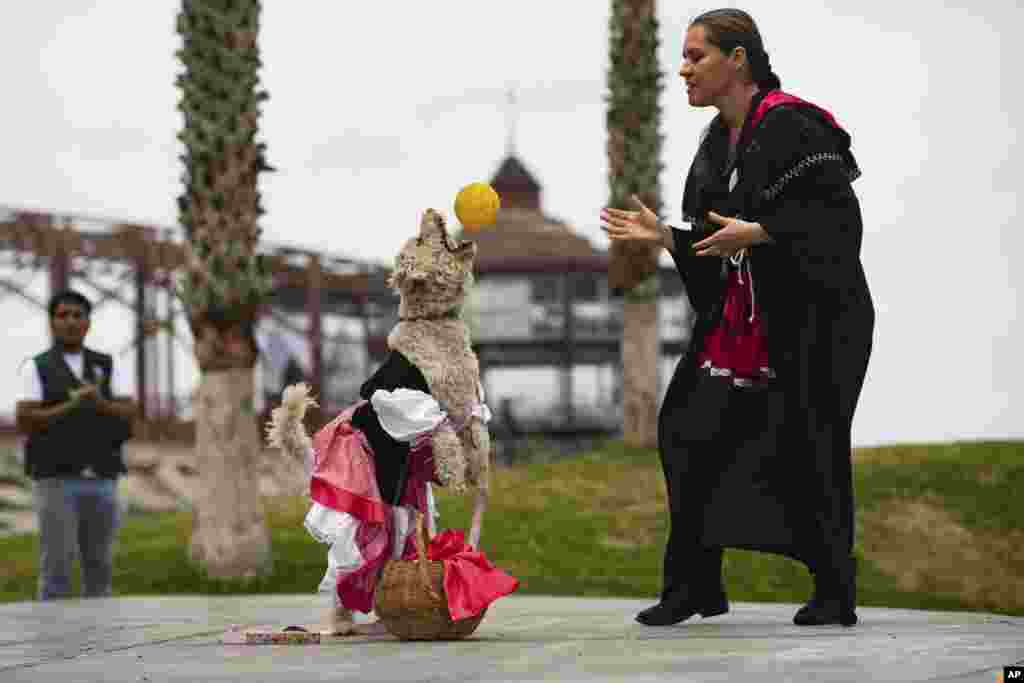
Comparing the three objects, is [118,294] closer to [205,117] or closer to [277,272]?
[277,272]

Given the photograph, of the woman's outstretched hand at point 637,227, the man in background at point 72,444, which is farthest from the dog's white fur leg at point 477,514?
the man in background at point 72,444

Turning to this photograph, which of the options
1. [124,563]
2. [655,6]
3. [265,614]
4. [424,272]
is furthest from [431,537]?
[655,6]

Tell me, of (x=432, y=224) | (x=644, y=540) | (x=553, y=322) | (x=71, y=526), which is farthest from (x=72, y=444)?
(x=553, y=322)

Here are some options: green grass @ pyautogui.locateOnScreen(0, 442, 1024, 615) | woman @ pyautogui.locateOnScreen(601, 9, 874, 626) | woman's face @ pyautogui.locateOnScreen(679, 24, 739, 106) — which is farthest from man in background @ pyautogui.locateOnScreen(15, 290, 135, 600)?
woman's face @ pyautogui.locateOnScreen(679, 24, 739, 106)

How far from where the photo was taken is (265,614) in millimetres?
9109

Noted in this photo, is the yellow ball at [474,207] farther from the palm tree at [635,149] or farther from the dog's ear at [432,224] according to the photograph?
the palm tree at [635,149]

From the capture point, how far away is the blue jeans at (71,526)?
34.2ft

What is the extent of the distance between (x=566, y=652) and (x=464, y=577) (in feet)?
2.63

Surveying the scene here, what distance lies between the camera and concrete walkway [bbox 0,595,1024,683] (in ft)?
17.4

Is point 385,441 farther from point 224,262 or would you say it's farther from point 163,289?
point 163,289

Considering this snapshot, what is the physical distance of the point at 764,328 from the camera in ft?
22.7

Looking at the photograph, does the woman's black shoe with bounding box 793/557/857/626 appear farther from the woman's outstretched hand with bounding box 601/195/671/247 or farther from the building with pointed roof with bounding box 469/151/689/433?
the building with pointed roof with bounding box 469/151/689/433

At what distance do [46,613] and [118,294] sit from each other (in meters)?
26.4

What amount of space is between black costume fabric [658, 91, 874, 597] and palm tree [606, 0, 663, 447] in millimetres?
13323
